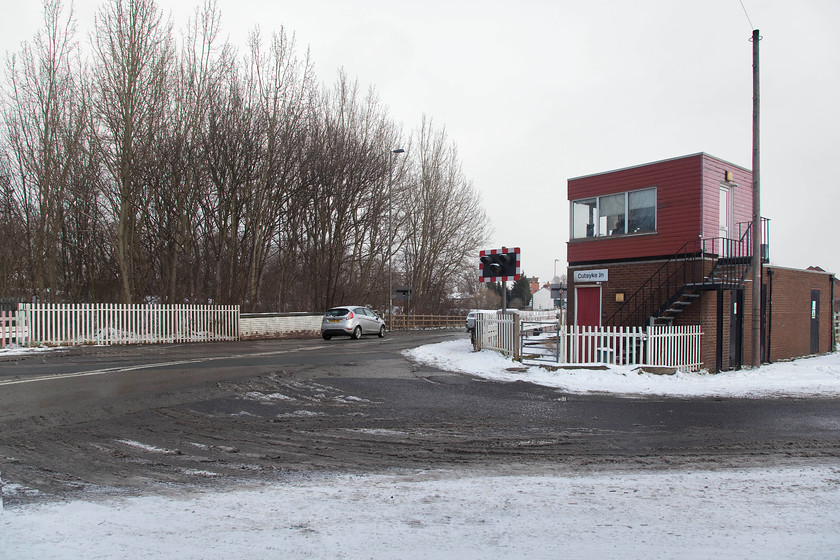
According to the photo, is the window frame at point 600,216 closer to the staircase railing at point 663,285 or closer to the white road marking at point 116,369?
the staircase railing at point 663,285

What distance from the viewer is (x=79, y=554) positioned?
349cm

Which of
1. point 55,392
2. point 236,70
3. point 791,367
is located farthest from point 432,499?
point 236,70

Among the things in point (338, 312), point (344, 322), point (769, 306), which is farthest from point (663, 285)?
point (338, 312)

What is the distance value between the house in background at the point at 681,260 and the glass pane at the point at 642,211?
28 millimetres

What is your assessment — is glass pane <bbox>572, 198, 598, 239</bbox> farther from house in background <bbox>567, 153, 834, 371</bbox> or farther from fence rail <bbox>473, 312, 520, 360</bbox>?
fence rail <bbox>473, 312, 520, 360</bbox>

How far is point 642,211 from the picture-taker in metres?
16.3

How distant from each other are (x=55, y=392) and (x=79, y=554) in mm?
7114

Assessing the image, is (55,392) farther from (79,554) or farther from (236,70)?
(236,70)

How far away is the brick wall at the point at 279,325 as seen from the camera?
1021 inches

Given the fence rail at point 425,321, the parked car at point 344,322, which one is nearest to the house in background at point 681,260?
the parked car at point 344,322

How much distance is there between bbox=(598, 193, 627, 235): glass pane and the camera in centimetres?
1688

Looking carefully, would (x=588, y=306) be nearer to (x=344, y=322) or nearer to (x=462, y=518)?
(x=344, y=322)

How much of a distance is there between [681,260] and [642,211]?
198cm

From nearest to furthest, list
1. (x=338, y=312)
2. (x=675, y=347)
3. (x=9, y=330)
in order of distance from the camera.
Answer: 1. (x=675, y=347)
2. (x=9, y=330)
3. (x=338, y=312)
